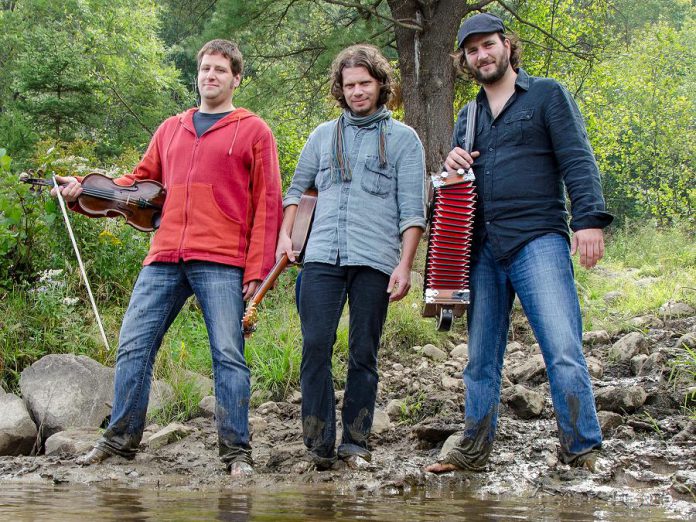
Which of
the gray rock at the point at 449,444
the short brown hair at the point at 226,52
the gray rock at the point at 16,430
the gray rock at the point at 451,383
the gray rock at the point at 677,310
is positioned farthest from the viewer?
the gray rock at the point at 677,310

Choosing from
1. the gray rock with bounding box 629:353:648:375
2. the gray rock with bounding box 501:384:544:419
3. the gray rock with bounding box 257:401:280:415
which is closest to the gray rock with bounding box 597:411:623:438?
the gray rock with bounding box 501:384:544:419

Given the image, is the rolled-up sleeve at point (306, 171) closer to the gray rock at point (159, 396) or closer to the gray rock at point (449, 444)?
the gray rock at point (449, 444)

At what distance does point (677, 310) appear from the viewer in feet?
25.8

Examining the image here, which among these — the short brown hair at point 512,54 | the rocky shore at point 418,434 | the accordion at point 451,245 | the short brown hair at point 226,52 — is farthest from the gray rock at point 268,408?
the short brown hair at point 512,54

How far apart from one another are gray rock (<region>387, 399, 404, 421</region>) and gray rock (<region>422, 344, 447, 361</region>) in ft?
5.33

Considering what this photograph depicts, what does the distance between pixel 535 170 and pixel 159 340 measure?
2092 millimetres

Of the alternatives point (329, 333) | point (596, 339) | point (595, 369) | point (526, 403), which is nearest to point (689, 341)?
point (595, 369)

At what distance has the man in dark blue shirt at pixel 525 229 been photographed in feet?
12.2

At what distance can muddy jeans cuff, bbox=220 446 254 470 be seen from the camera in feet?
13.7

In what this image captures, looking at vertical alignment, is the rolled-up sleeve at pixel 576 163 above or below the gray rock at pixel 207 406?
above

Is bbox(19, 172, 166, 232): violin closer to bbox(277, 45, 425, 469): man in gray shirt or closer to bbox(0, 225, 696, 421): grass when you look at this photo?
bbox(277, 45, 425, 469): man in gray shirt

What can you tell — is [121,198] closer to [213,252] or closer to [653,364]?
[213,252]

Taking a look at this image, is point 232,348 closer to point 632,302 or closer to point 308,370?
point 308,370

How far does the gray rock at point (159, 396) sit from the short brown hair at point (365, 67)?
99.0 inches
